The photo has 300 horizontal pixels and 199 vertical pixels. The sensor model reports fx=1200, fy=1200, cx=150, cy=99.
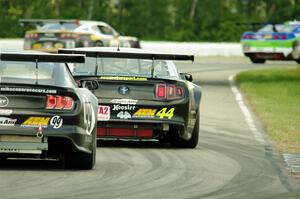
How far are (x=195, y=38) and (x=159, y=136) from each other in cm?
5563

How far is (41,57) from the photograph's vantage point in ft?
35.7

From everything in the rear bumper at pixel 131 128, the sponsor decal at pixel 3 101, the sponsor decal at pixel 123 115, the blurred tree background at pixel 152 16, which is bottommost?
the blurred tree background at pixel 152 16

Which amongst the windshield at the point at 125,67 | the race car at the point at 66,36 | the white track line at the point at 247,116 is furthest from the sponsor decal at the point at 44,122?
the race car at the point at 66,36

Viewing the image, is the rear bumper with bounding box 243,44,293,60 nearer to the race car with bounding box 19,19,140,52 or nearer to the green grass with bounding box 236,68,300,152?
the green grass with bounding box 236,68,300,152

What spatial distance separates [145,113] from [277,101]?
A: 1013 cm

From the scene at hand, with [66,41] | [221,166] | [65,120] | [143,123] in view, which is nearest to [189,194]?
[65,120]

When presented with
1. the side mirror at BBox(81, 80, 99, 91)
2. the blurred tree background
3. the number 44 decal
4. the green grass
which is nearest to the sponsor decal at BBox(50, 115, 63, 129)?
the side mirror at BBox(81, 80, 99, 91)

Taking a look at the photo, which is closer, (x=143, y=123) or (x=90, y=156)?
(x=90, y=156)

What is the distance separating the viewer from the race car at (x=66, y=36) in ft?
129

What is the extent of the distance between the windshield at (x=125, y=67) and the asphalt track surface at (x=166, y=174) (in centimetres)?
84

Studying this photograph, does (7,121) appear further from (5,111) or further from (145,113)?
(145,113)

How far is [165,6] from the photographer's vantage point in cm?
7288

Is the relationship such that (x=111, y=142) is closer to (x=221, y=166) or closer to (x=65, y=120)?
(x=221, y=166)

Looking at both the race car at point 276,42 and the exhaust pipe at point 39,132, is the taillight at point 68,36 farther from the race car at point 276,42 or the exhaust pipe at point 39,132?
the exhaust pipe at point 39,132
